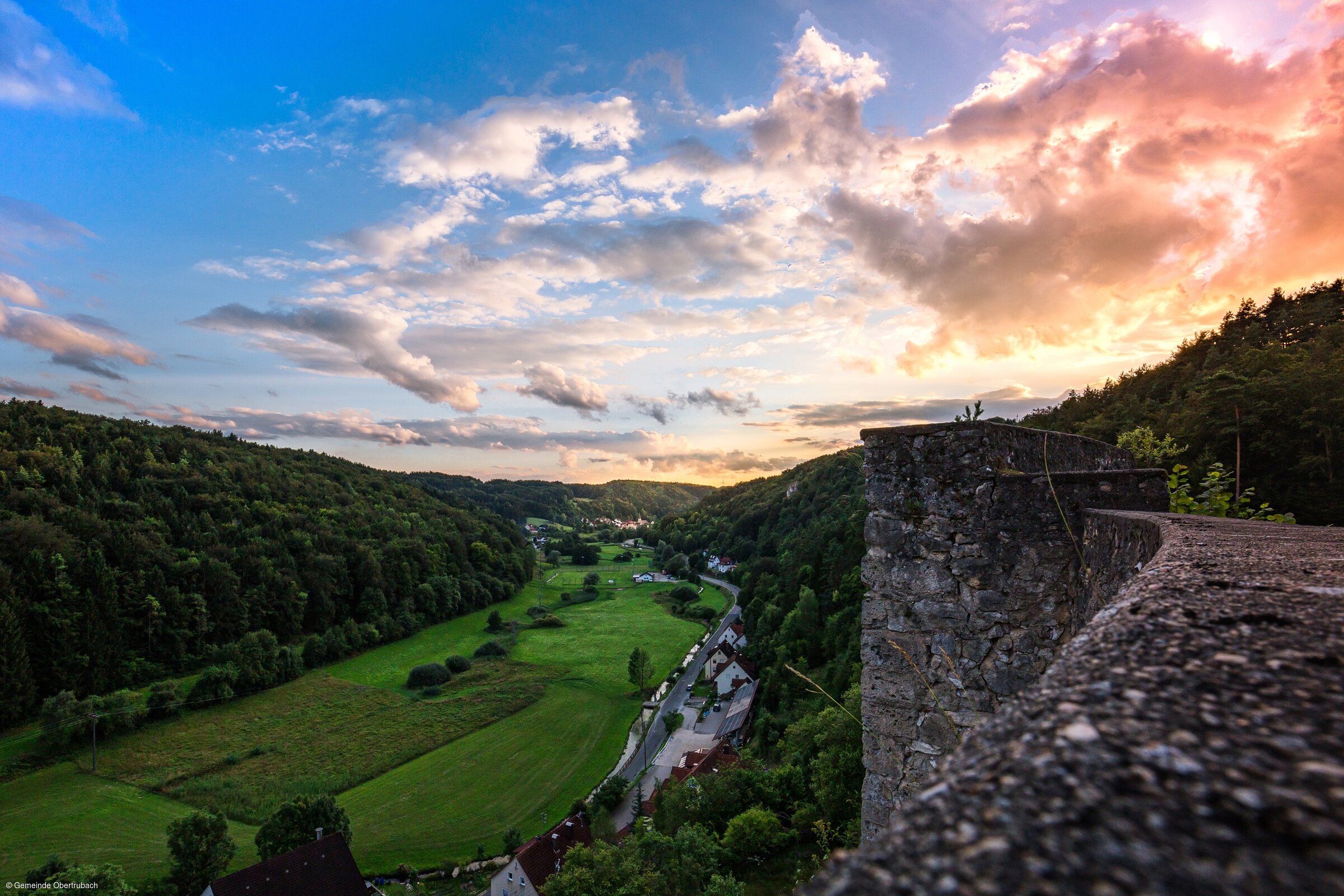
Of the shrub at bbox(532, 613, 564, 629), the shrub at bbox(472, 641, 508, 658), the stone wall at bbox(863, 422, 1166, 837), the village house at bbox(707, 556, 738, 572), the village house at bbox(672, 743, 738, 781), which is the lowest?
the shrub at bbox(532, 613, 564, 629)

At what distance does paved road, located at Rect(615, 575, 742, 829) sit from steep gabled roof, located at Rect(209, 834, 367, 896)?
11.3 meters

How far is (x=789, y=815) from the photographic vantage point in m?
19.9

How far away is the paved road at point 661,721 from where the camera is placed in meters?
28.0

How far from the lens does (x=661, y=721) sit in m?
40.1

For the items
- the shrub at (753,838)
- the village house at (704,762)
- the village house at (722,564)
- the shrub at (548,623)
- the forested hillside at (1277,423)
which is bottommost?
the shrub at (548,623)

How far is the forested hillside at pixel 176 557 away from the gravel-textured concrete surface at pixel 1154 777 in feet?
212

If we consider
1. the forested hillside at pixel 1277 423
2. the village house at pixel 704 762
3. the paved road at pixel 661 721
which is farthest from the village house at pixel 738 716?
the forested hillside at pixel 1277 423

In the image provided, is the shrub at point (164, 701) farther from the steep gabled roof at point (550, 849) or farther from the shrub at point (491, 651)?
the steep gabled roof at point (550, 849)

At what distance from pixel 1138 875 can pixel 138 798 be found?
156 feet

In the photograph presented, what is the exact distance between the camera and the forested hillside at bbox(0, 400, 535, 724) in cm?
4697

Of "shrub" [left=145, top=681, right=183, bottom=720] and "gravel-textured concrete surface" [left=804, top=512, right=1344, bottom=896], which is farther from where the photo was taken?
"shrub" [left=145, top=681, right=183, bottom=720]

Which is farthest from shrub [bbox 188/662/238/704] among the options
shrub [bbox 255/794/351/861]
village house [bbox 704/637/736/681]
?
village house [bbox 704/637/736/681]

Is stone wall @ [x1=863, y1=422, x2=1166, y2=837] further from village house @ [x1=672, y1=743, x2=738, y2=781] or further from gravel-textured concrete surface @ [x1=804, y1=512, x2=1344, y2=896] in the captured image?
village house @ [x1=672, y1=743, x2=738, y2=781]

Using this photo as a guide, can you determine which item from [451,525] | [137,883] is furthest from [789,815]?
[451,525]
